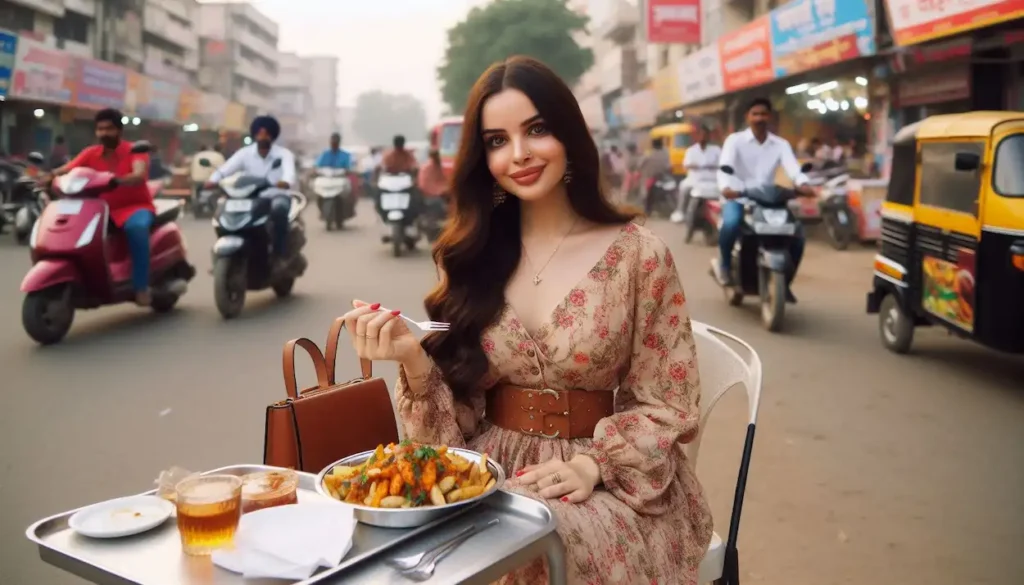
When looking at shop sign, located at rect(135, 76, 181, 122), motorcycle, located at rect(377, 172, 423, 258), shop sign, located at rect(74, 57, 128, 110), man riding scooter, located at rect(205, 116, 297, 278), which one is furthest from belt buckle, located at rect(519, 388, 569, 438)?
shop sign, located at rect(135, 76, 181, 122)

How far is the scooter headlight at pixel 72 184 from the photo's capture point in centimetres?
629

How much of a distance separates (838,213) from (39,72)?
1114 cm

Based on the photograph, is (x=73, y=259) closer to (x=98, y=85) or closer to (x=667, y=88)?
(x=98, y=85)

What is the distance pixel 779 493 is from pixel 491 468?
2249 mm

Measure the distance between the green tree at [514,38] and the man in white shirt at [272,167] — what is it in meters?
33.0

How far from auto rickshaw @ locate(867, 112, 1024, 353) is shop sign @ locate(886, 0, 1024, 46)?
2.53 meters

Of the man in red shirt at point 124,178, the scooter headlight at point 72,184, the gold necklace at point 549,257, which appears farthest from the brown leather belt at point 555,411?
the man in red shirt at point 124,178

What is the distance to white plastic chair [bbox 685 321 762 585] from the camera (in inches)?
77.7

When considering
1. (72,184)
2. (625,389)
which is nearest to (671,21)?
(72,184)

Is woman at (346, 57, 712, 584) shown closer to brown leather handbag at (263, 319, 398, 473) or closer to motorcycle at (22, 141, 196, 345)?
brown leather handbag at (263, 319, 398, 473)

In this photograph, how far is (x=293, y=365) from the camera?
6.24ft

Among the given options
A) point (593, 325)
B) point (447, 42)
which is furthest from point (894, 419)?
point (447, 42)

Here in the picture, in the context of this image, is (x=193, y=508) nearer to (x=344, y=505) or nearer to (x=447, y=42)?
(x=344, y=505)

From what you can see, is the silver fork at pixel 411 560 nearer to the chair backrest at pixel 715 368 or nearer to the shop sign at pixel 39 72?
the chair backrest at pixel 715 368
